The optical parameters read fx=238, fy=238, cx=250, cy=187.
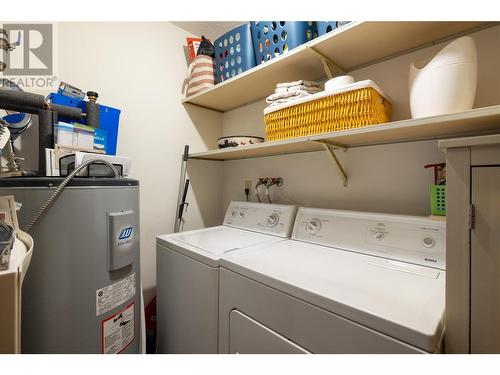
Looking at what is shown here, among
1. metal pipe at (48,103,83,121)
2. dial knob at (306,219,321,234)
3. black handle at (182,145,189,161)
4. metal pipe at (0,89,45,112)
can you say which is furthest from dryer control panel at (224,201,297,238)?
metal pipe at (0,89,45,112)

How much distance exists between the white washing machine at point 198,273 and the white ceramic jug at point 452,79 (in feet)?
2.87

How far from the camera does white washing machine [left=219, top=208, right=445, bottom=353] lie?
25.1 inches

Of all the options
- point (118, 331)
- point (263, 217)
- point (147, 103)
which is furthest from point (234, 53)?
point (118, 331)

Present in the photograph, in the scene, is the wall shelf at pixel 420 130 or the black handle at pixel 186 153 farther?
the black handle at pixel 186 153

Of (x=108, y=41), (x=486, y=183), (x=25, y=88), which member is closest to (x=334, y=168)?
(x=486, y=183)

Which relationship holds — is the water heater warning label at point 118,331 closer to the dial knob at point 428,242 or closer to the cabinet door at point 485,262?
the cabinet door at point 485,262

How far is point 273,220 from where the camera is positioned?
1.54 metres

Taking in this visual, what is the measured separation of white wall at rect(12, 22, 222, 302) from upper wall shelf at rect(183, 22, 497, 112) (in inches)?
13.6

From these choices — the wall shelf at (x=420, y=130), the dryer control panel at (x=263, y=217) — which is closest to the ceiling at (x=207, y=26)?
the wall shelf at (x=420, y=130)

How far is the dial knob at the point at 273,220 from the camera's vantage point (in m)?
1.52

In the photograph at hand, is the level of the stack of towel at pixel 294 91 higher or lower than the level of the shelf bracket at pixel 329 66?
lower

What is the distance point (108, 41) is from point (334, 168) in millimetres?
1702

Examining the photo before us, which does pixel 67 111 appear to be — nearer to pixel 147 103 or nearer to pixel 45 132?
pixel 45 132

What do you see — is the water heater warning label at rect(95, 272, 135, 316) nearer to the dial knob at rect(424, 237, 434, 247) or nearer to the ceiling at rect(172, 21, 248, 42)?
the dial knob at rect(424, 237, 434, 247)
